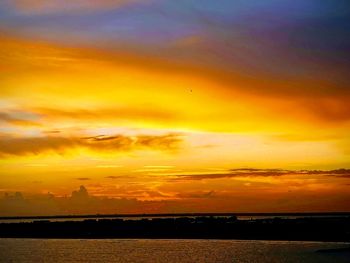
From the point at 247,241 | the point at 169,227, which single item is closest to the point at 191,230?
the point at 169,227

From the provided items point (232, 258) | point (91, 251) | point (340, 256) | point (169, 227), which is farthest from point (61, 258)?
point (169, 227)

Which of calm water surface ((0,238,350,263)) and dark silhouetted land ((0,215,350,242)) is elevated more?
dark silhouetted land ((0,215,350,242))

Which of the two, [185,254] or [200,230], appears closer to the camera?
[185,254]

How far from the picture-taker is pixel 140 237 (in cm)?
11812

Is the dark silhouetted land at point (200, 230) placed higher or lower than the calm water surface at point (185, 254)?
higher

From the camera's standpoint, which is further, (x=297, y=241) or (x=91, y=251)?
(x=297, y=241)

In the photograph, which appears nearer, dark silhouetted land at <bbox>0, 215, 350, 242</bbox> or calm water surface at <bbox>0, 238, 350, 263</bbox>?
calm water surface at <bbox>0, 238, 350, 263</bbox>

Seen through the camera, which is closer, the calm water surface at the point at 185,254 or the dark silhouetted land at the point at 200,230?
the calm water surface at the point at 185,254

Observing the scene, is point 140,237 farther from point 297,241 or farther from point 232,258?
point 232,258

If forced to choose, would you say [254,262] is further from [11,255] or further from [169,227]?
[169,227]

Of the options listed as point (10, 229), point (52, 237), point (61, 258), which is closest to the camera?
point (61, 258)

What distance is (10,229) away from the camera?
A: 14462 cm

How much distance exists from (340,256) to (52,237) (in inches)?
3014

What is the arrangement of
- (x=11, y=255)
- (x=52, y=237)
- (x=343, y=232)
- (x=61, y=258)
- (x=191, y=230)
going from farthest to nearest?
(x=52, y=237) → (x=191, y=230) → (x=343, y=232) → (x=11, y=255) → (x=61, y=258)
